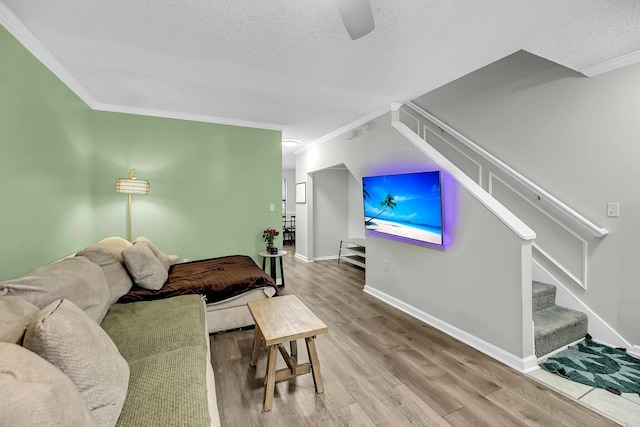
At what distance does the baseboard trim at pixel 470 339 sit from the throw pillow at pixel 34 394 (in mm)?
2708

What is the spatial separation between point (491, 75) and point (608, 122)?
1.27 meters

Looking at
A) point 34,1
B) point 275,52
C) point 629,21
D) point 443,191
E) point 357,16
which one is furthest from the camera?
point 443,191

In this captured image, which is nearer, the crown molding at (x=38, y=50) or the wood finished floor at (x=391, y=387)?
the wood finished floor at (x=391, y=387)

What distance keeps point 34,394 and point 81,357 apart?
32 cm

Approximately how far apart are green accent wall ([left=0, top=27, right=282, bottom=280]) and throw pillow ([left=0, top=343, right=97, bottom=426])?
1.68 metres

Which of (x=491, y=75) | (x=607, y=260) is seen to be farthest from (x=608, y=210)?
(x=491, y=75)

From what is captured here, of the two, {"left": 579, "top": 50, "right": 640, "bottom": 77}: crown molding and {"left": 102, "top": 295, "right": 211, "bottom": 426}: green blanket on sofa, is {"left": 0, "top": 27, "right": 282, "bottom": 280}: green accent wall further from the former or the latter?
{"left": 579, "top": 50, "right": 640, "bottom": 77}: crown molding

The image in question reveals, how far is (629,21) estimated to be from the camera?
6.28 feet

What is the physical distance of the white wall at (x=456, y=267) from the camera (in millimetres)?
2297

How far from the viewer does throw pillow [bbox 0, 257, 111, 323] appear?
1480mm

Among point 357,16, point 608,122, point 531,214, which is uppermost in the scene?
point 357,16

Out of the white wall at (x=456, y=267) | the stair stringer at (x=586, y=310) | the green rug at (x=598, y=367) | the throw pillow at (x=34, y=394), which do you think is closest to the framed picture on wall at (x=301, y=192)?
the white wall at (x=456, y=267)

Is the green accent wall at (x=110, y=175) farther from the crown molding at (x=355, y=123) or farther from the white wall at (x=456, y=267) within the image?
the white wall at (x=456, y=267)

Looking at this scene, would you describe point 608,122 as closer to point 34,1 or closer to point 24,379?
point 24,379
